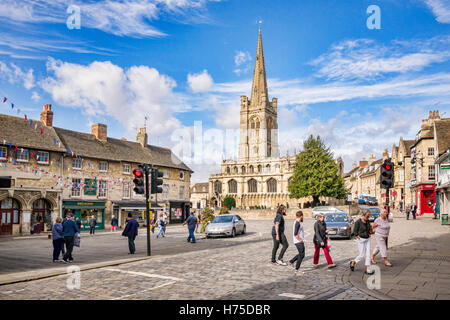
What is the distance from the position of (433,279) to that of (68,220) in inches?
450

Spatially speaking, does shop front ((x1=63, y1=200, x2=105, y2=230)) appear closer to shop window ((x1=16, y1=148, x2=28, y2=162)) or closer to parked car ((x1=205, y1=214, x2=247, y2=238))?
shop window ((x1=16, y1=148, x2=28, y2=162))

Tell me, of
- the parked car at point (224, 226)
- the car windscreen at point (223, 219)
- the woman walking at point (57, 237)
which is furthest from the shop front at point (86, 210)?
the woman walking at point (57, 237)

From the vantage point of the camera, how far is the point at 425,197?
44188 mm

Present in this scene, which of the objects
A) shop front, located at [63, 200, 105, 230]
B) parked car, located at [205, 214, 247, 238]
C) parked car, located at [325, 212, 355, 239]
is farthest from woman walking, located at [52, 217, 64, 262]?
shop front, located at [63, 200, 105, 230]

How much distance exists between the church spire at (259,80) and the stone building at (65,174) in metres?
74.8

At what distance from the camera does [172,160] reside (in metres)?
48.0

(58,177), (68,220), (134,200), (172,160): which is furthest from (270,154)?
(68,220)

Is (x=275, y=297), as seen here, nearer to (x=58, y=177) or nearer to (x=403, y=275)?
(x=403, y=275)

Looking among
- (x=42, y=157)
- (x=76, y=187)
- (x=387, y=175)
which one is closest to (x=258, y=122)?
(x=76, y=187)

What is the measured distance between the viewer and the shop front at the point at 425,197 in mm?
42875

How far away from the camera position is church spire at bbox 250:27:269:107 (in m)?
116

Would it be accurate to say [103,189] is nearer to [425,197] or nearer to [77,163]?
[77,163]

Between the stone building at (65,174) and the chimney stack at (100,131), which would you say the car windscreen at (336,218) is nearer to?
the stone building at (65,174)

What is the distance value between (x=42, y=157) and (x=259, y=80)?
92147mm
